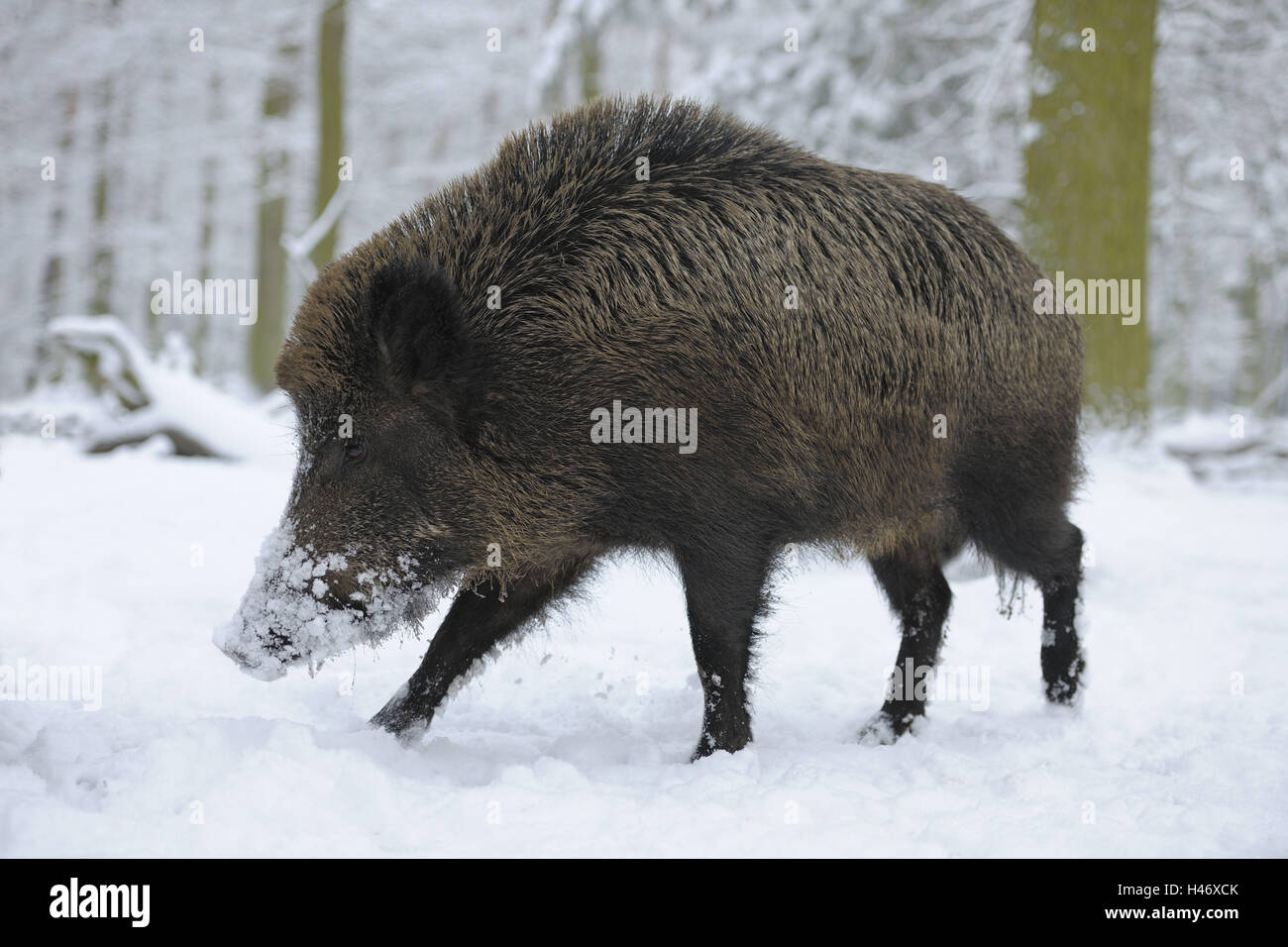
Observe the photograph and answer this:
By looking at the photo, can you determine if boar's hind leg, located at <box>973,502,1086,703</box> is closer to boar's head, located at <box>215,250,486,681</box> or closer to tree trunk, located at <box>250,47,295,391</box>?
boar's head, located at <box>215,250,486,681</box>

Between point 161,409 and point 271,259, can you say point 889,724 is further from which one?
point 271,259

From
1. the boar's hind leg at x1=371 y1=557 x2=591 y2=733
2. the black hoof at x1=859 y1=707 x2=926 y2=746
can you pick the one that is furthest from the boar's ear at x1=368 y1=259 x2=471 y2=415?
the black hoof at x1=859 y1=707 x2=926 y2=746

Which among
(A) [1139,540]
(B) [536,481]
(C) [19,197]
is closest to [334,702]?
(B) [536,481]

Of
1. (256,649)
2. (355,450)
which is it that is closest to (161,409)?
(355,450)

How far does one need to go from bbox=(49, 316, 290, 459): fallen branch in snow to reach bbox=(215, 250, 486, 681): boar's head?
226 inches

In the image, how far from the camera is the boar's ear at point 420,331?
308 cm

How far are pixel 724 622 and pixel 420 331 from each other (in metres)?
1.26

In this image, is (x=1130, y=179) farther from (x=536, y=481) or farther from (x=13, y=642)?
(x=13, y=642)

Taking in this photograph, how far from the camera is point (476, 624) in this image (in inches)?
146

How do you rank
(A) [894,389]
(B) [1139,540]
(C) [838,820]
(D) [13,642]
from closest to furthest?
(C) [838,820], (A) [894,389], (D) [13,642], (B) [1139,540]

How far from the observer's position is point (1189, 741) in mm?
3703

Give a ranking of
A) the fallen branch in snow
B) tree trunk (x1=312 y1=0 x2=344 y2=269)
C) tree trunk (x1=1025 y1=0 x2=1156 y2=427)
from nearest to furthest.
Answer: tree trunk (x1=1025 y1=0 x2=1156 y2=427) < the fallen branch in snow < tree trunk (x1=312 y1=0 x2=344 y2=269)

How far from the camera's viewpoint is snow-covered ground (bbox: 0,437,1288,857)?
252 centimetres
